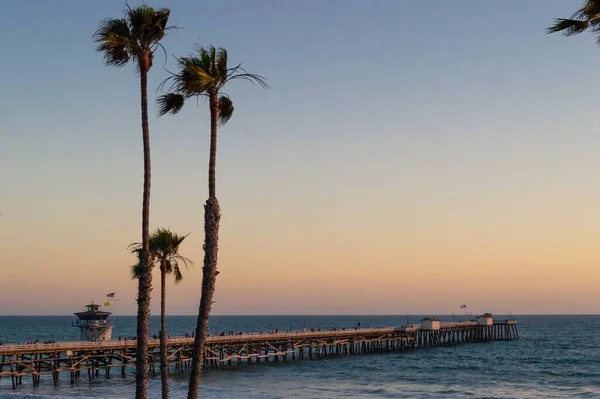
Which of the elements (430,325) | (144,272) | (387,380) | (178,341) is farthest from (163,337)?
(430,325)

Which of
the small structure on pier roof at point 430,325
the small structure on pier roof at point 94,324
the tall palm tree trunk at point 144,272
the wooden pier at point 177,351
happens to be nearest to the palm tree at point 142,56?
the tall palm tree trunk at point 144,272

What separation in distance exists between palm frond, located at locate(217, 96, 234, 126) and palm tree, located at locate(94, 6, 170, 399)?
212 cm

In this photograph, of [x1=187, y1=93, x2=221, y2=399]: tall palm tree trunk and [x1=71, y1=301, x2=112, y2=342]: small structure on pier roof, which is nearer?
[x1=187, y1=93, x2=221, y2=399]: tall palm tree trunk

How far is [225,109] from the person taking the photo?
791 inches

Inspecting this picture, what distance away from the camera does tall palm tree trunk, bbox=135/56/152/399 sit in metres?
18.2

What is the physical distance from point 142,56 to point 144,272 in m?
5.54

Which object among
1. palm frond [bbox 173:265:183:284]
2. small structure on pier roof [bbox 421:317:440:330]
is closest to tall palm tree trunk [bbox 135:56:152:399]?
palm frond [bbox 173:265:183:284]

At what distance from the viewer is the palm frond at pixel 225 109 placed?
19953mm

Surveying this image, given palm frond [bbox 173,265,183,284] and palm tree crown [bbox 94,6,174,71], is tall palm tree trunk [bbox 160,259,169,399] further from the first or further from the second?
palm tree crown [bbox 94,6,174,71]

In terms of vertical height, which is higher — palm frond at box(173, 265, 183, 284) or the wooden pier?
palm frond at box(173, 265, 183, 284)

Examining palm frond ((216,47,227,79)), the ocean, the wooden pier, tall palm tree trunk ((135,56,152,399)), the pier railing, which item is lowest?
the ocean

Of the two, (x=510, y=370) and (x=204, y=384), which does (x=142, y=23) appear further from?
(x=510, y=370)

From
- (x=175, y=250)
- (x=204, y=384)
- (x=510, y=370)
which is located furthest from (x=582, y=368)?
(x=175, y=250)

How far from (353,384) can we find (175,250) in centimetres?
3944
